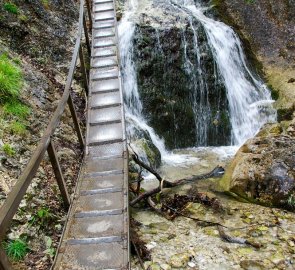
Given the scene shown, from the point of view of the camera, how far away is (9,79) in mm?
6227

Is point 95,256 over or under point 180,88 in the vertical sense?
under

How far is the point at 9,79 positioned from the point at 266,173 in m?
4.85

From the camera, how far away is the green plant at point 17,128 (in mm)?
5359

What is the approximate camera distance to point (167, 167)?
27.1 feet

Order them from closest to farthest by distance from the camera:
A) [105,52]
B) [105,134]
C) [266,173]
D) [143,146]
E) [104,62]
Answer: [266,173] → [105,134] → [143,146] → [104,62] → [105,52]

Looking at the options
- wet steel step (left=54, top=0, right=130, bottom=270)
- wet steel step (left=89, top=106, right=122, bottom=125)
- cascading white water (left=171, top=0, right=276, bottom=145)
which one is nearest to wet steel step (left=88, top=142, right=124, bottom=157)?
wet steel step (left=54, top=0, right=130, bottom=270)

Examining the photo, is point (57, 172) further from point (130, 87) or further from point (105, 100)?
point (130, 87)

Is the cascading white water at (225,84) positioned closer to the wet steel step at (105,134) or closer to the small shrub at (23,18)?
the wet steel step at (105,134)

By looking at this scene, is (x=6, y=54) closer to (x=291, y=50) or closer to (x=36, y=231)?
(x=36, y=231)

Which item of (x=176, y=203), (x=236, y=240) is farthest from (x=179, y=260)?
(x=176, y=203)

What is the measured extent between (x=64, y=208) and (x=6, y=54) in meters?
4.08

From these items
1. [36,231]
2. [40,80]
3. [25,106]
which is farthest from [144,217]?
[40,80]

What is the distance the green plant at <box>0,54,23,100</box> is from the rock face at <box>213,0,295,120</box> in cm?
703

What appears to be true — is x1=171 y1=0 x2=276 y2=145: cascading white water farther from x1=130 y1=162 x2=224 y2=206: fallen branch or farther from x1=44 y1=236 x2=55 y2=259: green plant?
x1=44 y1=236 x2=55 y2=259: green plant
